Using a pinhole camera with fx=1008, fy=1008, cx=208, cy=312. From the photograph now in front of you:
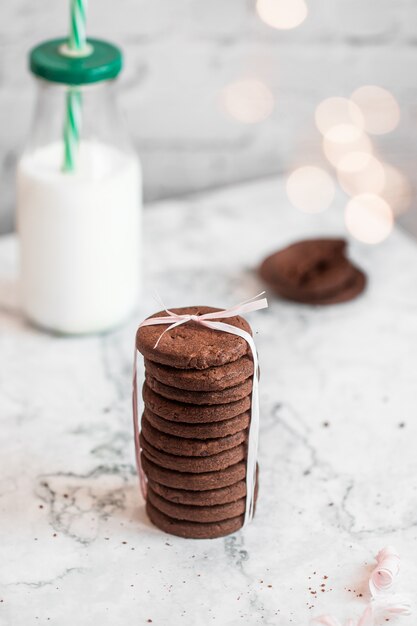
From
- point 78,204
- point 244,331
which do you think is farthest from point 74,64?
point 244,331

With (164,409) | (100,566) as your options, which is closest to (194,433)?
(164,409)

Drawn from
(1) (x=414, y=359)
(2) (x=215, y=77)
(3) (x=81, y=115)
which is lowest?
(1) (x=414, y=359)

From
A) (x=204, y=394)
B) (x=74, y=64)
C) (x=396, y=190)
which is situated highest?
(x=74, y=64)

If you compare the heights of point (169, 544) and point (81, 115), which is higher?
point (81, 115)

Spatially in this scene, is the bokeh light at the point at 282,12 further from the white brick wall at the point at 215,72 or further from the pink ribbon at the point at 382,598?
the pink ribbon at the point at 382,598

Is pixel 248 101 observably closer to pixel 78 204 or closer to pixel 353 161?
pixel 353 161

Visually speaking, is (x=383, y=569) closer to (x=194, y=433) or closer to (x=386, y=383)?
(x=194, y=433)

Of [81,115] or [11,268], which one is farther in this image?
[11,268]
